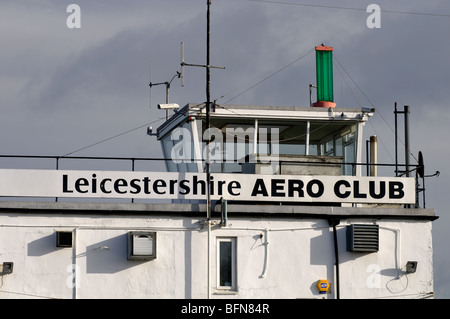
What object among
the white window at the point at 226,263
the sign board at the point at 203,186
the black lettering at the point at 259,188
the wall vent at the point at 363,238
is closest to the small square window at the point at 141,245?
the sign board at the point at 203,186

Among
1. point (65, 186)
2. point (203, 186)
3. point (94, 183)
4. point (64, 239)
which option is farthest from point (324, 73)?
point (64, 239)

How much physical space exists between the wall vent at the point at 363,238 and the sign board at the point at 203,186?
3.39 feet

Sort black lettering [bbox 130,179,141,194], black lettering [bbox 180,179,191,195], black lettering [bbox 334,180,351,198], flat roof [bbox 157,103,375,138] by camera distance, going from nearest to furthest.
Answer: black lettering [bbox 130,179,141,194] < black lettering [bbox 180,179,191,195] < black lettering [bbox 334,180,351,198] < flat roof [bbox 157,103,375,138]

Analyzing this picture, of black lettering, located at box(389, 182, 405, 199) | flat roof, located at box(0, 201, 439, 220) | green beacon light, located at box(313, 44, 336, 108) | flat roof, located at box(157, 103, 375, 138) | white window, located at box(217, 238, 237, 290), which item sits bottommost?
white window, located at box(217, 238, 237, 290)

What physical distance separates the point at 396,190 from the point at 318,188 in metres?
2.10

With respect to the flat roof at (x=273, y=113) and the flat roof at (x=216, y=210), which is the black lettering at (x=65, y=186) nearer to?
the flat roof at (x=216, y=210)

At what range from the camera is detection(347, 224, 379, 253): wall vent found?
93.6ft

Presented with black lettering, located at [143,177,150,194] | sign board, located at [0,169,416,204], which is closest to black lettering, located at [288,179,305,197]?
sign board, located at [0,169,416,204]

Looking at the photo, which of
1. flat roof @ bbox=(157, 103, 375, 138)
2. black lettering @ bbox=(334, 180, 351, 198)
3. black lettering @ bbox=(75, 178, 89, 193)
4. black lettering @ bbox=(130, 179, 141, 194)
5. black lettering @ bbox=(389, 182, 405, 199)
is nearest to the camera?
black lettering @ bbox=(75, 178, 89, 193)

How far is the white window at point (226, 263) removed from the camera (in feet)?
92.6

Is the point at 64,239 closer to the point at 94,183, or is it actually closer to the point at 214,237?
the point at 94,183

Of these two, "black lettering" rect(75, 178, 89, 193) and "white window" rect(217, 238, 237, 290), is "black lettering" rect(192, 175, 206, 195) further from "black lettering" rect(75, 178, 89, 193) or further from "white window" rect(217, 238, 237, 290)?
"black lettering" rect(75, 178, 89, 193)

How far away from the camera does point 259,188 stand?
2908cm

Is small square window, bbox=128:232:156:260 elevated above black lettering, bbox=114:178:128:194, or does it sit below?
below
